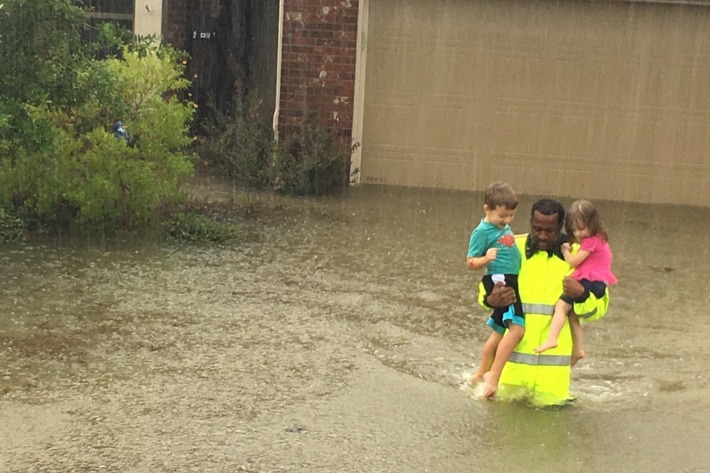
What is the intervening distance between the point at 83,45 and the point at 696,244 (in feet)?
21.7

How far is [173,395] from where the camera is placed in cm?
625

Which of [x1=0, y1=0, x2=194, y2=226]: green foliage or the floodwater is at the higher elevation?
[x1=0, y1=0, x2=194, y2=226]: green foliage

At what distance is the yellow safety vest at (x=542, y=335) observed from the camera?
629cm

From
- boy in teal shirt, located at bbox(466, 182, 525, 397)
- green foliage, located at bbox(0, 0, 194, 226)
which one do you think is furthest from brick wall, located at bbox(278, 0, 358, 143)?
boy in teal shirt, located at bbox(466, 182, 525, 397)

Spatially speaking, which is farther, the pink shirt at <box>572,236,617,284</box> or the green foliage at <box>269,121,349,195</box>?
the green foliage at <box>269,121,349,195</box>

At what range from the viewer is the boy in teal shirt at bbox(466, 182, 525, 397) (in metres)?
6.24

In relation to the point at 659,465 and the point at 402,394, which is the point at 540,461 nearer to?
the point at 659,465

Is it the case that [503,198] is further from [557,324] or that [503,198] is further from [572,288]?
[557,324]

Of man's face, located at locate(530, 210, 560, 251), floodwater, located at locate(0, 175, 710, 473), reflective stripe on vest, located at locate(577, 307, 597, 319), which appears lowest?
floodwater, located at locate(0, 175, 710, 473)

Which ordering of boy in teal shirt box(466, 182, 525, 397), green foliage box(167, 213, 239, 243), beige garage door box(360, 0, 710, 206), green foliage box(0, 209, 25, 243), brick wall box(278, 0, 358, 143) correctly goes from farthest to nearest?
1. beige garage door box(360, 0, 710, 206)
2. brick wall box(278, 0, 358, 143)
3. green foliage box(167, 213, 239, 243)
4. green foliage box(0, 209, 25, 243)
5. boy in teal shirt box(466, 182, 525, 397)

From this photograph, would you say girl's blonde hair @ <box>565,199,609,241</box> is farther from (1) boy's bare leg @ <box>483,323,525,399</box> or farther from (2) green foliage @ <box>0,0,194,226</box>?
(2) green foliage @ <box>0,0,194,226</box>

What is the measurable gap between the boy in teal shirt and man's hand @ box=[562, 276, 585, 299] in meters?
0.29

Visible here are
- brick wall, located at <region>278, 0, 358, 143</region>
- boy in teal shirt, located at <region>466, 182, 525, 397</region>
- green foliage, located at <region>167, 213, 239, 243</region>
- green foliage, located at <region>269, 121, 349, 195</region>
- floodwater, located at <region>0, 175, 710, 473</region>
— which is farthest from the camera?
brick wall, located at <region>278, 0, 358, 143</region>

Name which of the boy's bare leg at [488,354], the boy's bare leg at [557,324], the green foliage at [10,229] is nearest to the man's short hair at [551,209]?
the boy's bare leg at [557,324]
